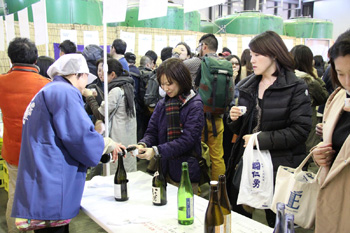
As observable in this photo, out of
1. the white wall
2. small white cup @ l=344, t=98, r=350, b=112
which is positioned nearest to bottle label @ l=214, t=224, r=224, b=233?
small white cup @ l=344, t=98, r=350, b=112

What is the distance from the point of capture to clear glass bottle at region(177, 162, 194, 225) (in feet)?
5.55

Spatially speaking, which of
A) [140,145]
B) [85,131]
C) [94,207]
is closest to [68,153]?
[85,131]

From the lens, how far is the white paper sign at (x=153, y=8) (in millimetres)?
2849

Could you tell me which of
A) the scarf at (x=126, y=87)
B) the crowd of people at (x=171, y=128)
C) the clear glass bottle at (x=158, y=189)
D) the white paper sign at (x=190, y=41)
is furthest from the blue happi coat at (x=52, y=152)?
the white paper sign at (x=190, y=41)

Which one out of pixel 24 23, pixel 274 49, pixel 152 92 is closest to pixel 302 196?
pixel 274 49

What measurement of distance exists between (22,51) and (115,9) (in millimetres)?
867

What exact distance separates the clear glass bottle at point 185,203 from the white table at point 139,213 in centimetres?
3

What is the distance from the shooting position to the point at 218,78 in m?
3.73

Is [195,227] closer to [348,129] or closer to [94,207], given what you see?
[94,207]

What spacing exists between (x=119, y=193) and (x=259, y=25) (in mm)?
9132

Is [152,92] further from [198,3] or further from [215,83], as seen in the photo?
[198,3]

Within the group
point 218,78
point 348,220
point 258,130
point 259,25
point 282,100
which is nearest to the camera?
point 348,220

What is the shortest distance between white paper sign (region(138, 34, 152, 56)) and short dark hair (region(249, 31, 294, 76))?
15.4ft

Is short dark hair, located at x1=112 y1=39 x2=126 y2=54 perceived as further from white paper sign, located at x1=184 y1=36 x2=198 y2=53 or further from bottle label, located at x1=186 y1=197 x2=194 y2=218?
bottle label, located at x1=186 y1=197 x2=194 y2=218
